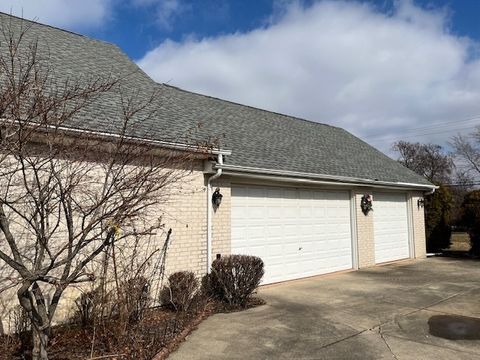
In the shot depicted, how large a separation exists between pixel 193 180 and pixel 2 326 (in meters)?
4.15

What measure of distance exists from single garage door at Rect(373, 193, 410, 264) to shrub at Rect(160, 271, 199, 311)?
821 cm

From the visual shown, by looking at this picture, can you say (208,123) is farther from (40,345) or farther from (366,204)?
(40,345)

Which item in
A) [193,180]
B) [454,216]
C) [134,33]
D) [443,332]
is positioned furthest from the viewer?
[454,216]

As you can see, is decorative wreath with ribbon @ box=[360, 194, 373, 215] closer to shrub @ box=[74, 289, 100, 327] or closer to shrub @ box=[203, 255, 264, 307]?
shrub @ box=[203, 255, 264, 307]

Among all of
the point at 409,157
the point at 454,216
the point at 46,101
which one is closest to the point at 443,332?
the point at 46,101

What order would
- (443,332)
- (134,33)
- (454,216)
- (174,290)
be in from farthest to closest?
1. (454,216)
2. (134,33)
3. (174,290)
4. (443,332)

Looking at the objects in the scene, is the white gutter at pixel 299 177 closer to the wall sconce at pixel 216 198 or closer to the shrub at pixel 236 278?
the wall sconce at pixel 216 198

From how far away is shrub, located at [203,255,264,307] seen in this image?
7.80 metres

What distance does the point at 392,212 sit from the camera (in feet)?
48.8

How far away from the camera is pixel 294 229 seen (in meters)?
10.9

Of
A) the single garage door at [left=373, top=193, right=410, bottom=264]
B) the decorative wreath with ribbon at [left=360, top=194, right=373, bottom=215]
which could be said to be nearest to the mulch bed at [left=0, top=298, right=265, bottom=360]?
the decorative wreath with ribbon at [left=360, top=194, right=373, bottom=215]

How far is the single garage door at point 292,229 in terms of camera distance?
9.81 metres

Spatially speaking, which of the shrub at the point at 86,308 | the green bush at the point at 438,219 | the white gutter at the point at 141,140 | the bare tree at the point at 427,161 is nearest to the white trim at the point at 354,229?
the white gutter at the point at 141,140

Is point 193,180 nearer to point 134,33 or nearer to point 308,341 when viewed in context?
point 308,341
